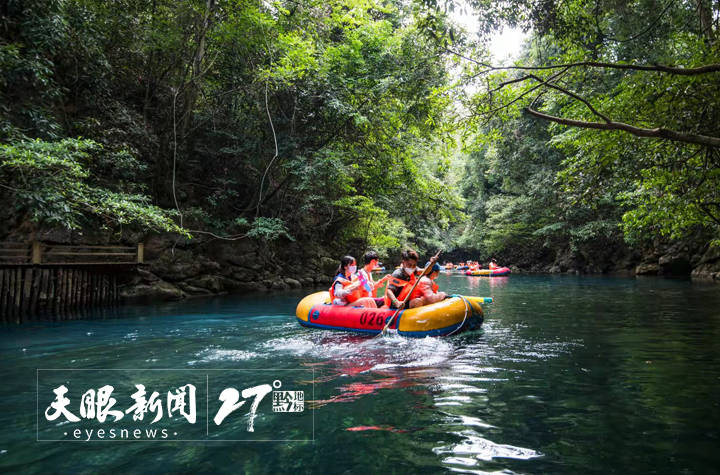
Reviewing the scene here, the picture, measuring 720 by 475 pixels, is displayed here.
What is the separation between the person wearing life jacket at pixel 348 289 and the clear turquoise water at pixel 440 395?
70 centimetres

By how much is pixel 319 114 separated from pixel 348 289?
966 cm

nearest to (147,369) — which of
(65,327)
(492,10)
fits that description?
(65,327)

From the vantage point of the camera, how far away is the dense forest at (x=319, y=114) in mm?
6957

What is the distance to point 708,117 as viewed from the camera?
6.13 metres

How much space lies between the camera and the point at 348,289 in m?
7.45

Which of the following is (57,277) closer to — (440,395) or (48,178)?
(48,178)

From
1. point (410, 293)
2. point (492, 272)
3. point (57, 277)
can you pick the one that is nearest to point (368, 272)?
point (410, 293)

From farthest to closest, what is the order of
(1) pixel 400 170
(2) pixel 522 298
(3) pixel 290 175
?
(1) pixel 400 170 → (3) pixel 290 175 → (2) pixel 522 298

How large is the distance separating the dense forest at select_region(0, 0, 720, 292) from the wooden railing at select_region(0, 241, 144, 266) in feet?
1.59

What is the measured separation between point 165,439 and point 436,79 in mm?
6968

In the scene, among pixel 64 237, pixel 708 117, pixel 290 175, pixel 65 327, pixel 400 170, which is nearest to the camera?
pixel 708 117

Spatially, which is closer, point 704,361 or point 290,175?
point 704,361

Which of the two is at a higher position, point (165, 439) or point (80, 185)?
point (80, 185)

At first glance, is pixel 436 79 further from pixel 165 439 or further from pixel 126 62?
pixel 126 62
